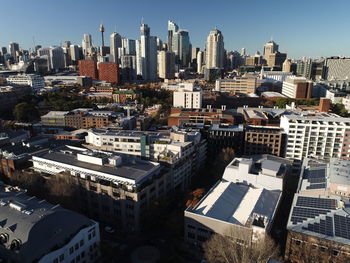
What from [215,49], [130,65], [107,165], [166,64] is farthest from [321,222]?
[215,49]

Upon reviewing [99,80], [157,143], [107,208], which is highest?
[99,80]

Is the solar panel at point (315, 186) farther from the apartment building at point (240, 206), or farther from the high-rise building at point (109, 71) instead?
the high-rise building at point (109, 71)

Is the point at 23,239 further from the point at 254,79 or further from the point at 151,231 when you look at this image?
the point at 254,79

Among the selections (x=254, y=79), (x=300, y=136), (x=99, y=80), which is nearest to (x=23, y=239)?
(x=300, y=136)

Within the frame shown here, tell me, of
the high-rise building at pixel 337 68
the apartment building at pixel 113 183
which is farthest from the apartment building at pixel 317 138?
the high-rise building at pixel 337 68

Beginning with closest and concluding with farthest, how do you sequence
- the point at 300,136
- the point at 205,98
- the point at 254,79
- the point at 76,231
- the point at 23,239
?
the point at 23,239 → the point at 76,231 → the point at 300,136 → the point at 205,98 → the point at 254,79

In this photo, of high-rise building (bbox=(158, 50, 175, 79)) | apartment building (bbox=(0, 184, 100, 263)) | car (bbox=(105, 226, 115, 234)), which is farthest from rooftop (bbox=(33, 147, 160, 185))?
high-rise building (bbox=(158, 50, 175, 79))

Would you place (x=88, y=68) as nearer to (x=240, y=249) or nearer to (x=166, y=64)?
(x=166, y=64)
